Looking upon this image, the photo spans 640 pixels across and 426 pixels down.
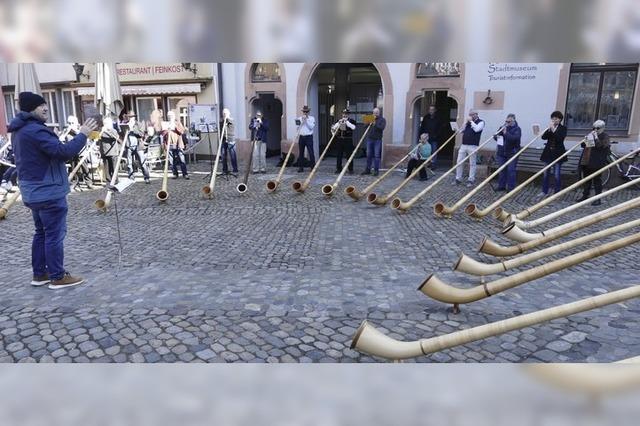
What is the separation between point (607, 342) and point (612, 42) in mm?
2889

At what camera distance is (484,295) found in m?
3.04

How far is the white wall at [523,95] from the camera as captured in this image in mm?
10289

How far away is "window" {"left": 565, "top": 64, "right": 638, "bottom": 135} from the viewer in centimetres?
976

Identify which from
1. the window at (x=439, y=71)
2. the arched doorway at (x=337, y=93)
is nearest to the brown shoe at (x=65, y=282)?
the window at (x=439, y=71)

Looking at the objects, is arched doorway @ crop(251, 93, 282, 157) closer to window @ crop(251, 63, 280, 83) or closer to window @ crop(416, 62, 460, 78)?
window @ crop(251, 63, 280, 83)

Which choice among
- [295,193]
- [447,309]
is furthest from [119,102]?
[447,309]

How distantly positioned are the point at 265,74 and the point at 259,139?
8.95ft

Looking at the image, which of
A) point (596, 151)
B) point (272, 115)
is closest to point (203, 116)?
point (272, 115)

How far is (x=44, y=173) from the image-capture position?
3.88m

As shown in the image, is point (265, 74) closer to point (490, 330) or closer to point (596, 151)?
point (596, 151)

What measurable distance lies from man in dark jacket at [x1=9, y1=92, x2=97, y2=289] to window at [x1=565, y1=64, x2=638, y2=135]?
10.2 meters

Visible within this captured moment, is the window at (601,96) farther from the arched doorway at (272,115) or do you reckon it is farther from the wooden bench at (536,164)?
the arched doorway at (272,115)

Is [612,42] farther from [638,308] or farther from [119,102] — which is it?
[119,102]

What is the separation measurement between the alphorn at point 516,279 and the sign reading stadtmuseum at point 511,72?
856 centimetres
